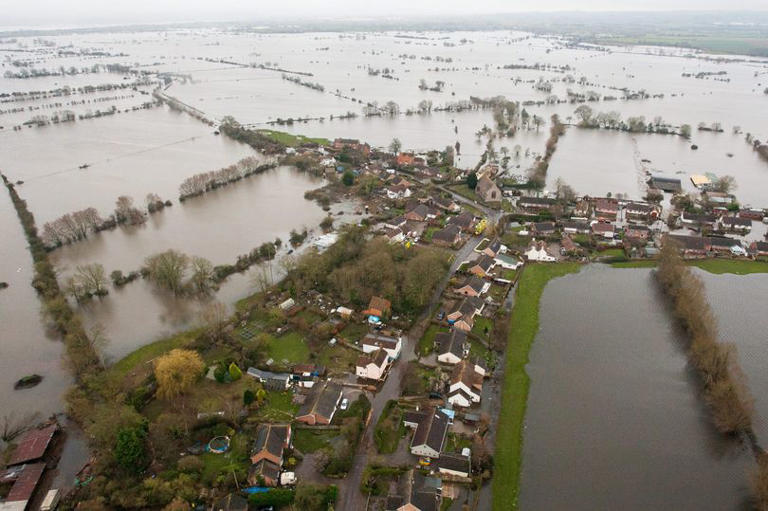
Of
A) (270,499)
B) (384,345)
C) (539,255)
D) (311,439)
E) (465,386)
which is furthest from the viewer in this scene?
(539,255)

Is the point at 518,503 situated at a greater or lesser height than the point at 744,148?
lesser

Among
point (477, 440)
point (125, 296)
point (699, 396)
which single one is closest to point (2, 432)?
point (125, 296)

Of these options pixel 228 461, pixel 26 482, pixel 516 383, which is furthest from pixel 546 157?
pixel 26 482

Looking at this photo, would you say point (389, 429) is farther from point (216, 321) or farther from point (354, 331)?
point (216, 321)

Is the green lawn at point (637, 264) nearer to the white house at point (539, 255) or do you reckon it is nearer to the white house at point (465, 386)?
the white house at point (539, 255)

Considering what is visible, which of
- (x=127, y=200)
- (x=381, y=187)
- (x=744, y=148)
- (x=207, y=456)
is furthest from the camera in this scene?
(x=744, y=148)

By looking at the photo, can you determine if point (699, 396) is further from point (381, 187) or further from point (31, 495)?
point (381, 187)
